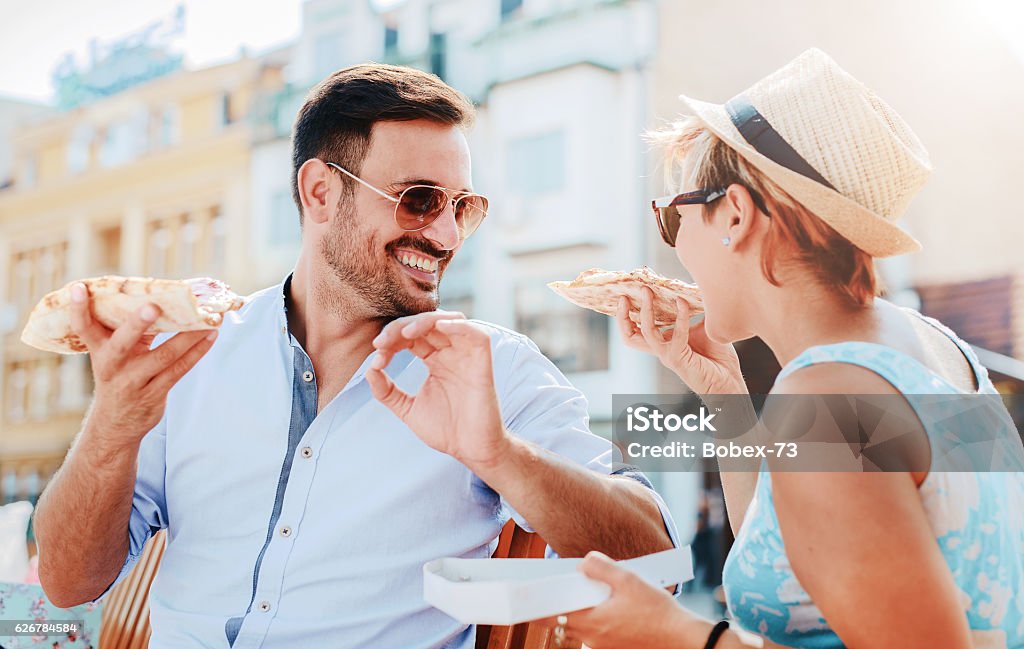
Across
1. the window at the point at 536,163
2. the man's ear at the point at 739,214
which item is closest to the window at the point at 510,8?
the window at the point at 536,163

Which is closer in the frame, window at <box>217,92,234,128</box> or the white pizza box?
the white pizza box

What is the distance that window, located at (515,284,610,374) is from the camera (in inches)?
547

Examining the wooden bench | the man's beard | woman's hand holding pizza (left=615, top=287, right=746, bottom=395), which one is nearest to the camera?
woman's hand holding pizza (left=615, top=287, right=746, bottom=395)

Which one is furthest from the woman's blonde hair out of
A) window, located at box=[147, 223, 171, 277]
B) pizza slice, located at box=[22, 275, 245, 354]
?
window, located at box=[147, 223, 171, 277]

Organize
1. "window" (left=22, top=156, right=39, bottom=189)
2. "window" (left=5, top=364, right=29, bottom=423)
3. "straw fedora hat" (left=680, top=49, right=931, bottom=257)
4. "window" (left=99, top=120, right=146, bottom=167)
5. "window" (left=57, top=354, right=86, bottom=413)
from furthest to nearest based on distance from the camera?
"window" (left=22, top=156, right=39, bottom=189)
"window" (left=5, top=364, right=29, bottom=423)
"window" (left=99, top=120, right=146, bottom=167)
"window" (left=57, top=354, right=86, bottom=413)
"straw fedora hat" (left=680, top=49, right=931, bottom=257)

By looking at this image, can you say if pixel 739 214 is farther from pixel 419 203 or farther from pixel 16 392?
pixel 16 392

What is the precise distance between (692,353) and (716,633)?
787 millimetres

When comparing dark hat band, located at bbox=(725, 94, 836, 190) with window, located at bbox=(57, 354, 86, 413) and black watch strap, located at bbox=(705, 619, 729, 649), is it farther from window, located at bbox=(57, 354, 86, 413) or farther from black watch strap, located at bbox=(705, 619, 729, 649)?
window, located at bbox=(57, 354, 86, 413)

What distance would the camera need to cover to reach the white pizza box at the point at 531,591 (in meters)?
1.36

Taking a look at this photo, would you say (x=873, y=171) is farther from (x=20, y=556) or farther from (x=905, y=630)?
(x=20, y=556)

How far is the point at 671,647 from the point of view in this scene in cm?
139

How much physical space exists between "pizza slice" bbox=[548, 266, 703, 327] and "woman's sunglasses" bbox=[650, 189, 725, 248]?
225 mm

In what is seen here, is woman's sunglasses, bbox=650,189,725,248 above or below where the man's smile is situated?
above

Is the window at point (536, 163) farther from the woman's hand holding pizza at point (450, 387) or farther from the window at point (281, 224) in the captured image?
the woman's hand holding pizza at point (450, 387)
